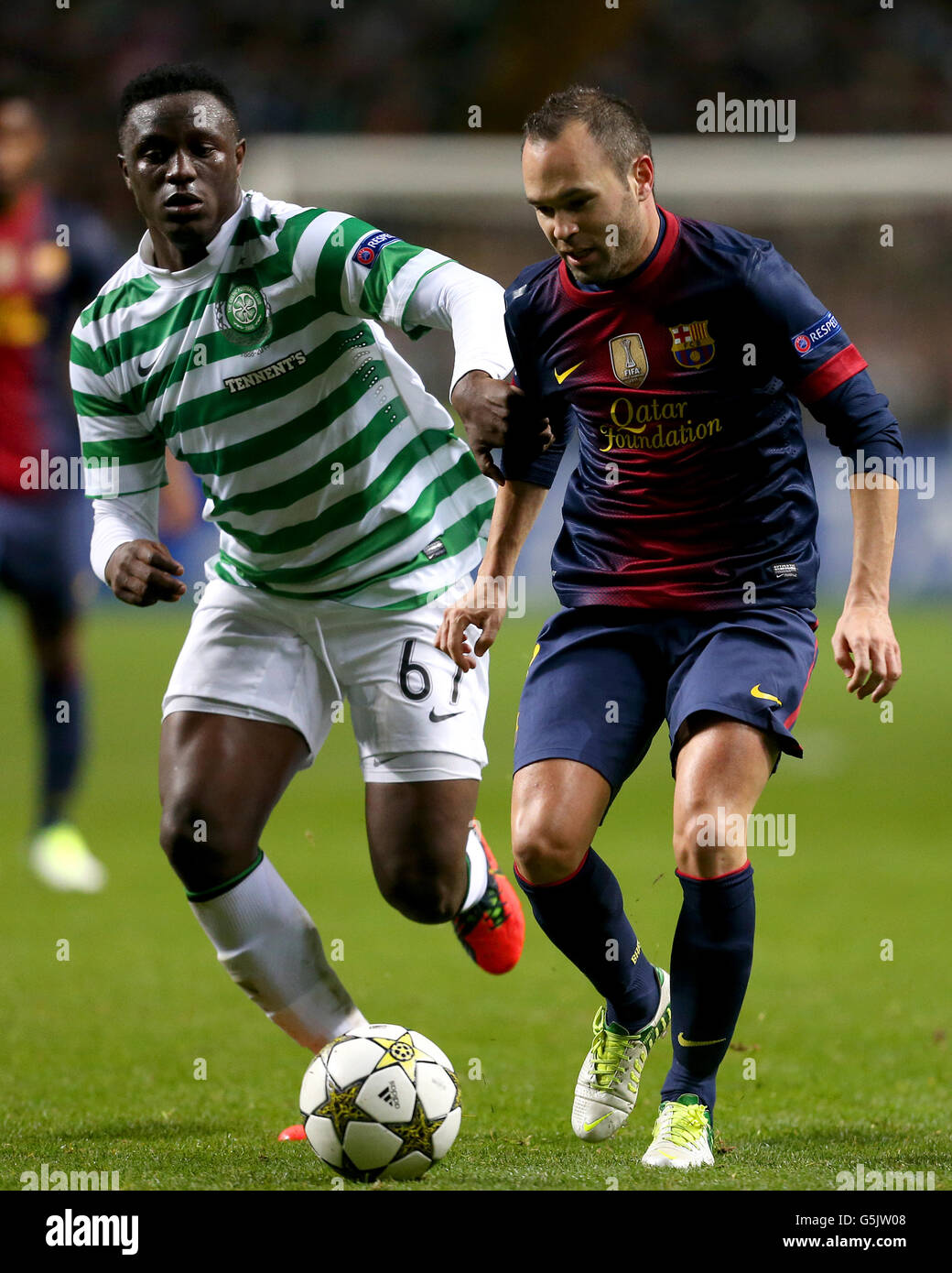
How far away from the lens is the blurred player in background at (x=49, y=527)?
7.20 metres

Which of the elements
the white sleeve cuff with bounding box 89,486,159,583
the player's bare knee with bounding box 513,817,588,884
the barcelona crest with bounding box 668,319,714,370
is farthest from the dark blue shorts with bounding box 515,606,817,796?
the white sleeve cuff with bounding box 89,486,159,583

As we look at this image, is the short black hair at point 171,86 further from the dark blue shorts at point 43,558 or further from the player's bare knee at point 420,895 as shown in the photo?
the dark blue shorts at point 43,558

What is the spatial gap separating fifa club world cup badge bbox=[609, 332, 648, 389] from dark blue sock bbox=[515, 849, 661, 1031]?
99cm

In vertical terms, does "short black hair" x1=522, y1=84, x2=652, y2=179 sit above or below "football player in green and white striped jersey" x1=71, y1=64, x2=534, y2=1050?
above

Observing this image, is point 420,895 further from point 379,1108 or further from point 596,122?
point 596,122

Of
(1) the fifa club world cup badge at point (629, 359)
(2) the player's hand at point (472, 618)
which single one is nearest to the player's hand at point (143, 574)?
(2) the player's hand at point (472, 618)

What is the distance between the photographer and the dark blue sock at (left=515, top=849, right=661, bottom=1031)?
3.54 metres

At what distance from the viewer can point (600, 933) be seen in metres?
3.61

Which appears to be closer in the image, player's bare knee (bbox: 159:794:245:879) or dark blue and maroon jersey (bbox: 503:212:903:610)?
dark blue and maroon jersey (bbox: 503:212:903:610)

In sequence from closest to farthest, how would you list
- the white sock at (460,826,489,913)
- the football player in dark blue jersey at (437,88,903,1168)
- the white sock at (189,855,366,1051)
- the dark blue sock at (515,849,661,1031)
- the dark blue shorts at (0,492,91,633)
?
the football player in dark blue jersey at (437,88,903,1168)
the dark blue sock at (515,849,661,1031)
the white sock at (189,855,366,1051)
the white sock at (460,826,489,913)
the dark blue shorts at (0,492,91,633)

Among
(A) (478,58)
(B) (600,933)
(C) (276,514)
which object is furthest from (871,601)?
(A) (478,58)

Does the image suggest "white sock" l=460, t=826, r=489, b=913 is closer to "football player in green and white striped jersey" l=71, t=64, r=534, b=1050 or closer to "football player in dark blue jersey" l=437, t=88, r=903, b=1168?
"football player in green and white striped jersey" l=71, t=64, r=534, b=1050

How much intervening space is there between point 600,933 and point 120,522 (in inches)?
57.5

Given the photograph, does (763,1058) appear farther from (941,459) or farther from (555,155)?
(941,459)
